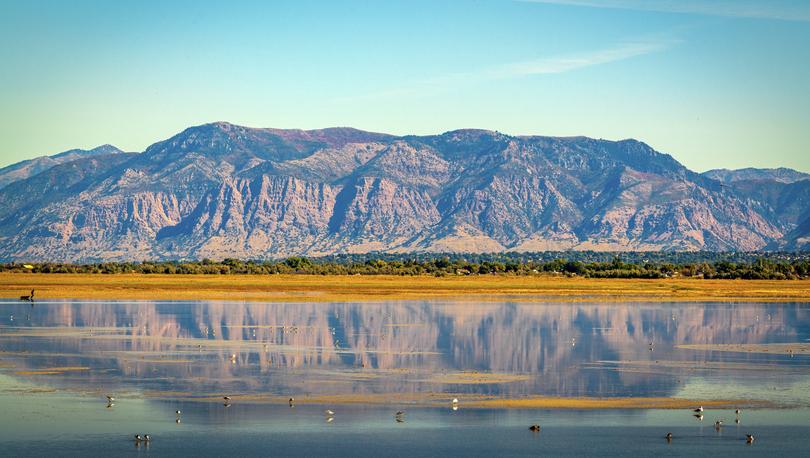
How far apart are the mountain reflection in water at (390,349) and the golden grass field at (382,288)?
57.8 ft

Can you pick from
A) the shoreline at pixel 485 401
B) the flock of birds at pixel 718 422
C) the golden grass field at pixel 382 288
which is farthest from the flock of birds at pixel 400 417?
the golden grass field at pixel 382 288

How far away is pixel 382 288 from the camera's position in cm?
10912

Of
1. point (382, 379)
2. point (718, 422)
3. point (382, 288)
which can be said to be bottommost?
point (382, 288)

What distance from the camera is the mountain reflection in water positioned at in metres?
38.1

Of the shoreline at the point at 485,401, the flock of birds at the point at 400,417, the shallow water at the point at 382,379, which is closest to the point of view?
the flock of birds at the point at 400,417

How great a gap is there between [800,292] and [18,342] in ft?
265

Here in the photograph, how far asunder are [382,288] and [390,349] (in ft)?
197

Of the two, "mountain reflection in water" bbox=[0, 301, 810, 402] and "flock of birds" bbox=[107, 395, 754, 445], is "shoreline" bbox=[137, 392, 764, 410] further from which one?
"mountain reflection in water" bbox=[0, 301, 810, 402]

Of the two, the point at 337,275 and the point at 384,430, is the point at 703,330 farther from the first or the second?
the point at 337,275

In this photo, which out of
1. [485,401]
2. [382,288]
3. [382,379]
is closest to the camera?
[485,401]

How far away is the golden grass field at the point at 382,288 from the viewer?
313 ft

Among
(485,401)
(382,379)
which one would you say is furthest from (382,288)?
(485,401)

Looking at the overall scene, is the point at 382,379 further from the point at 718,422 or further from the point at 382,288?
the point at 382,288

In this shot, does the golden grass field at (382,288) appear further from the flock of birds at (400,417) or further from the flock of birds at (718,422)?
the flock of birds at (718,422)
